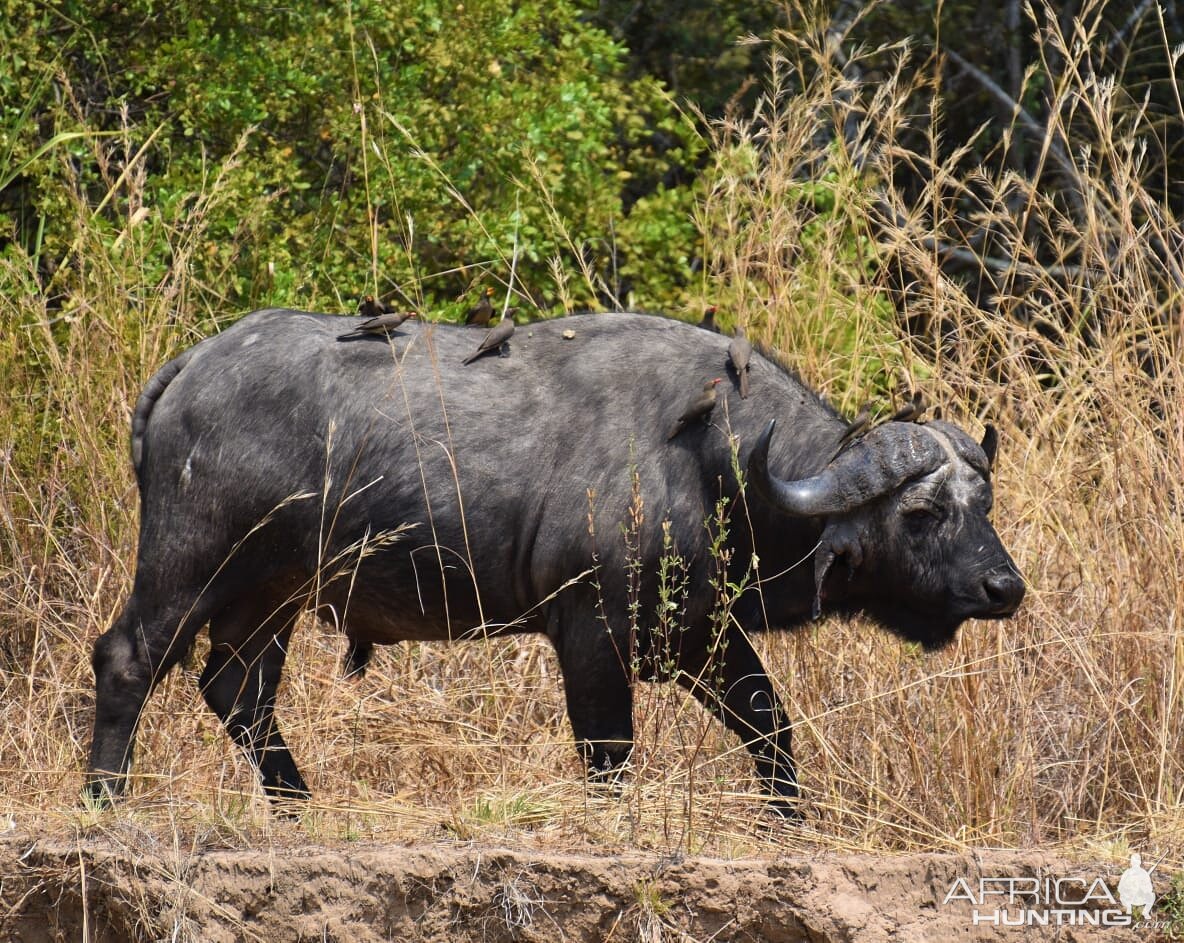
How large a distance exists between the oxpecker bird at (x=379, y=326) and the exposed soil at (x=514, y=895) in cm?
171

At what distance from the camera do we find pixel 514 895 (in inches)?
165

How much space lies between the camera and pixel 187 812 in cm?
464

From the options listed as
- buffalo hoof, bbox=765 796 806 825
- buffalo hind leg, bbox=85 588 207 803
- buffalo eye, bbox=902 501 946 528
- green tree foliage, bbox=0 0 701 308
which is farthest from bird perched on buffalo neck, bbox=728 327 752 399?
green tree foliage, bbox=0 0 701 308

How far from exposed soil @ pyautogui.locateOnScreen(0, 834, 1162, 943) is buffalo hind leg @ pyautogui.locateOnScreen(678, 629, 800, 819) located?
0.89 metres

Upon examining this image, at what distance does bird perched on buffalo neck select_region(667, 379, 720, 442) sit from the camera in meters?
5.09

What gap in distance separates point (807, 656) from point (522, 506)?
45.1 inches

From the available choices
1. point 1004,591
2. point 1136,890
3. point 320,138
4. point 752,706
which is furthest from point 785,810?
point 320,138

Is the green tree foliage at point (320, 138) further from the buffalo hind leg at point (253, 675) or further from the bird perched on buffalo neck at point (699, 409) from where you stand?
the bird perched on buffalo neck at point (699, 409)

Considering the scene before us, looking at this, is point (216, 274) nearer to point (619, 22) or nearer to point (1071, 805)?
point (1071, 805)

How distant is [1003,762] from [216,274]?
13.3ft

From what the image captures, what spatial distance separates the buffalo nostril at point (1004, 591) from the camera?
4891 millimetres

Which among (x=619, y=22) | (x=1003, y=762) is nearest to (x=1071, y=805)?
(x=1003, y=762)

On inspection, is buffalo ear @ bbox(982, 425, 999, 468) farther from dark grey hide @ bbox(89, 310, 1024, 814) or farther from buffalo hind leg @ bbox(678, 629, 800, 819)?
buffalo hind leg @ bbox(678, 629, 800, 819)

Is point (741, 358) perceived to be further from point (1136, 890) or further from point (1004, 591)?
point (1136, 890)
